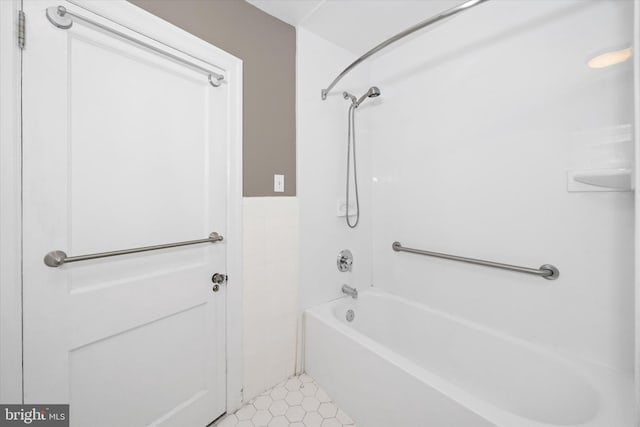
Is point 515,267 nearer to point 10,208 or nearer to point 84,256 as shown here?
point 84,256

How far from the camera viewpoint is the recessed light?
3.43 ft

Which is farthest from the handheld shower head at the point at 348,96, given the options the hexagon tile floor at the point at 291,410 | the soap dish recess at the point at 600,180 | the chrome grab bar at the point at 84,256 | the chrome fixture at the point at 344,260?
the hexagon tile floor at the point at 291,410

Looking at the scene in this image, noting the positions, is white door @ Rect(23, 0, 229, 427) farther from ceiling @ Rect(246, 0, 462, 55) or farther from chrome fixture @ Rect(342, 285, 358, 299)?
chrome fixture @ Rect(342, 285, 358, 299)

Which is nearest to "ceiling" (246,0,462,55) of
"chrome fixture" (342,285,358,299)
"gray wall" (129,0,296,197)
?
"gray wall" (129,0,296,197)

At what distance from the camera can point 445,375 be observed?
1.55m

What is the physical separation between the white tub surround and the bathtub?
18 cm

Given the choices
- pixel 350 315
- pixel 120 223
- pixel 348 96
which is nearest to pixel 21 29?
pixel 120 223

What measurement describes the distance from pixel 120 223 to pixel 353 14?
1668 mm

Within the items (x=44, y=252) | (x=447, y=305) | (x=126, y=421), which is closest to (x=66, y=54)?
(x=44, y=252)

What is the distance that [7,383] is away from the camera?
80 centimetres

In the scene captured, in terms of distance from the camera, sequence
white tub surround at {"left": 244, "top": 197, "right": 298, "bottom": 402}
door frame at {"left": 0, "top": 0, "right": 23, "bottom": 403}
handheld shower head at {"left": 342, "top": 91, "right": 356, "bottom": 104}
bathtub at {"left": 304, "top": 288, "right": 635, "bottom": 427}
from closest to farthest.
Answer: door frame at {"left": 0, "top": 0, "right": 23, "bottom": 403}
bathtub at {"left": 304, "top": 288, "right": 635, "bottom": 427}
white tub surround at {"left": 244, "top": 197, "right": 298, "bottom": 402}
handheld shower head at {"left": 342, "top": 91, "right": 356, "bottom": 104}

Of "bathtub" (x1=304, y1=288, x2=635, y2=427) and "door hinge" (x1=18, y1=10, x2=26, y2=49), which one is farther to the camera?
"bathtub" (x1=304, y1=288, x2=635, y2=427)

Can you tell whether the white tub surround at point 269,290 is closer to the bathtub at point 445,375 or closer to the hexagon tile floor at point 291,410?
the hexagon tile floor at point 291,410

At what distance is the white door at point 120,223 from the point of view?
85 centimetres
